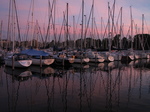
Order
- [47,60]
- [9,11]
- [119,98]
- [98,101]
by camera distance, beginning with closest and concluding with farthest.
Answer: [98,101]
[119,98]
[47,60]
[9,11]

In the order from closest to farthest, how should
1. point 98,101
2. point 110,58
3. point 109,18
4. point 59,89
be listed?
point 98,101 → point 59,89 → point 110,58 → point 109,18

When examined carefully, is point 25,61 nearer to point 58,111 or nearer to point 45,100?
point 45,100

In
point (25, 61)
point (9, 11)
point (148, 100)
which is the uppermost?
point (9, 11)

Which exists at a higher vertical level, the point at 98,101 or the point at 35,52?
the point at 35,52

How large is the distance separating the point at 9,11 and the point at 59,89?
85.9 feet

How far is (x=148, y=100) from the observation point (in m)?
11.4

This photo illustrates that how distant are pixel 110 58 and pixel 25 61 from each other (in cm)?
2223

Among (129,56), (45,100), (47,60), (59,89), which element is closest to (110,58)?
(129,56)

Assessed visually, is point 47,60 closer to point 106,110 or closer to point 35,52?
point 35,52

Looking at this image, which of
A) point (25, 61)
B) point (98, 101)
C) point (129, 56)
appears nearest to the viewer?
point (98, 101)

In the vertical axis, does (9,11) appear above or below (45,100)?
above

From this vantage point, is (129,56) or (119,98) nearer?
(119,98)

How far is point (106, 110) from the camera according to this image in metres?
9.51

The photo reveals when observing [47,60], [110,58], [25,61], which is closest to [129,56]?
[110,58]
